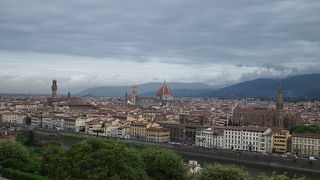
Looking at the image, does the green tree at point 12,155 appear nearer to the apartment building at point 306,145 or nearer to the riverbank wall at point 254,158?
the riverbank wall at point 254,158

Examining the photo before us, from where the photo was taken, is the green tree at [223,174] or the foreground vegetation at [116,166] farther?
the green tree at [223,174]

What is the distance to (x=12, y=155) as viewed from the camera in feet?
106

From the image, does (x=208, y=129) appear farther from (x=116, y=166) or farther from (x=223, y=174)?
(x=116, y=166)

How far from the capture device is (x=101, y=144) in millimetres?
22922

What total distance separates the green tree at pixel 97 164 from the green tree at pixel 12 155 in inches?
397

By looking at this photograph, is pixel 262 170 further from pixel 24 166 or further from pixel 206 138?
pixel 24 166

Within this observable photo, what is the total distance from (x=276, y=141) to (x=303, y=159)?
8714 mm

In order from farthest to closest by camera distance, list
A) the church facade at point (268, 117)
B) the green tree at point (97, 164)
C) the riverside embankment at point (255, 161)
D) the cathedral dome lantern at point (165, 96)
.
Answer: the cathedral dome lantern at point (165, 96) → the church facade at point (268, 117) → the riverside embankment at point (255, 161) → the green tree at point (97, 164)

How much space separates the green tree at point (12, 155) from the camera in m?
31.5

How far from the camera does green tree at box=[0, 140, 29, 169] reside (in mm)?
31500

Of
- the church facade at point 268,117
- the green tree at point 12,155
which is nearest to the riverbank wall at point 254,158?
the church facade at point 268,117

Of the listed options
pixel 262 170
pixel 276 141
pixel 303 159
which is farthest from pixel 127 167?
pixel 276 141

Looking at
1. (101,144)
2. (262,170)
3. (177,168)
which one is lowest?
(262,170)

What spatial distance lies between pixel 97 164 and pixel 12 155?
1374cm
